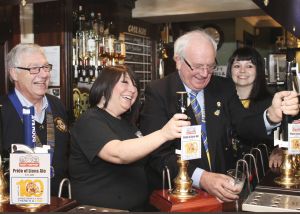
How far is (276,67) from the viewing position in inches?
285

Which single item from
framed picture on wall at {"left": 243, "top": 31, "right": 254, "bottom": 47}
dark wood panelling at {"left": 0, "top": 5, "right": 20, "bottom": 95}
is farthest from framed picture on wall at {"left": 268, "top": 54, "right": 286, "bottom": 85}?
dark wood panelling at {"left": 0, "top": 5, "right": 20, "bottom": 95}

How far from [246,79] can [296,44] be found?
4.92 meters

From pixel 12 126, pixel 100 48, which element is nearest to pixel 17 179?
pixel 12 126

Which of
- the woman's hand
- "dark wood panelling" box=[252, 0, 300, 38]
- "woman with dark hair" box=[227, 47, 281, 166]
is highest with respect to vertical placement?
"dark wood panelling" box=[252, 0, 300, 38]

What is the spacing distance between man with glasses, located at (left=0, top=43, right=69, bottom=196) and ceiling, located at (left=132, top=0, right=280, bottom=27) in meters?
2.62

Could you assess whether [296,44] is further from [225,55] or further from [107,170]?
[107,170]

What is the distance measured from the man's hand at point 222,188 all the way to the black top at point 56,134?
99cm

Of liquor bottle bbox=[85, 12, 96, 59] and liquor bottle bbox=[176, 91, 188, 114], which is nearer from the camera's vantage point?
liquor bottle bbox=[176, 91, 188, 114]

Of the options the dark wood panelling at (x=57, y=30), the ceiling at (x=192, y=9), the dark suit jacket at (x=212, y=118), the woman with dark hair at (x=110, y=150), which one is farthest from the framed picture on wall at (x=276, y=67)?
the woman with dark hair at (x=110, y=150)

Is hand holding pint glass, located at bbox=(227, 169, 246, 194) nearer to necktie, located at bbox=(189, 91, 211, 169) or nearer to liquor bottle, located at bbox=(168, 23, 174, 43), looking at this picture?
necktie, located at bbox=(189, 91, 211, 169)

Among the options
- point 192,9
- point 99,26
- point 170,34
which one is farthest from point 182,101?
point 170,34

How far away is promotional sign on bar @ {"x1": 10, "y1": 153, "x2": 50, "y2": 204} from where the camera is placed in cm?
133

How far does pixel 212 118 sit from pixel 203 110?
0.20ft

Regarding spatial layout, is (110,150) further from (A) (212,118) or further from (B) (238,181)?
(A) (212,118)
